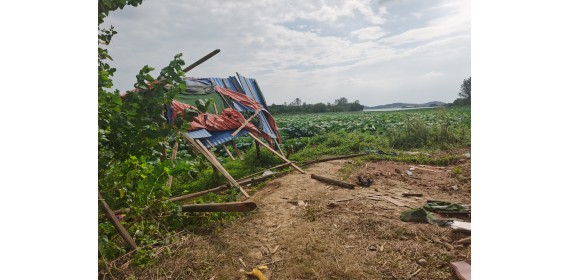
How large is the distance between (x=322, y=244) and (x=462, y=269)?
104 cm

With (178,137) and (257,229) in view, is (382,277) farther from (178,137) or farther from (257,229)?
(178,137)

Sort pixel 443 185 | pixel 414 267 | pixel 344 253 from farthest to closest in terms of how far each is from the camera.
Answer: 1. pixel 443 185
2. pixel 344 253
3. pixel 414 267

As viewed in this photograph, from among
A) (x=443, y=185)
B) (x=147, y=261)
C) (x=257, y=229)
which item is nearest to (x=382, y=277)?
(x=257, y=229)

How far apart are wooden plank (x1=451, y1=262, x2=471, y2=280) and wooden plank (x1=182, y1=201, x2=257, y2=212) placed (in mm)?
1547

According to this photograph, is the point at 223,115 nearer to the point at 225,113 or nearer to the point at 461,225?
the point at 225,113

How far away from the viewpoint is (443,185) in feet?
16.1

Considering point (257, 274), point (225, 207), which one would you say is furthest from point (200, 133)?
point (257, 274)

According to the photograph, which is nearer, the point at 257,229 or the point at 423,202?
the point at 257,229

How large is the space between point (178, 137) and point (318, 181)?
9.86 feet

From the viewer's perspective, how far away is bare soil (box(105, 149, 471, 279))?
2301 mm

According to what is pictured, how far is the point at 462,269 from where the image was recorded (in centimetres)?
Answer: 217

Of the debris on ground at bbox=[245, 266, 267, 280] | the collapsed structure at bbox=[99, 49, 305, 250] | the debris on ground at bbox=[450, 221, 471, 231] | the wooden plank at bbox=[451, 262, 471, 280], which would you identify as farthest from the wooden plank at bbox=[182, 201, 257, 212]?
the debris on ground at bbox=[450, 221, 471, 231]

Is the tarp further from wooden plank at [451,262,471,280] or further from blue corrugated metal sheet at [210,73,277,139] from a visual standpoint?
wooden plank at [451,262,471,280]

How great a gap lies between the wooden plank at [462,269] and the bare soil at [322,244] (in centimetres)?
6
